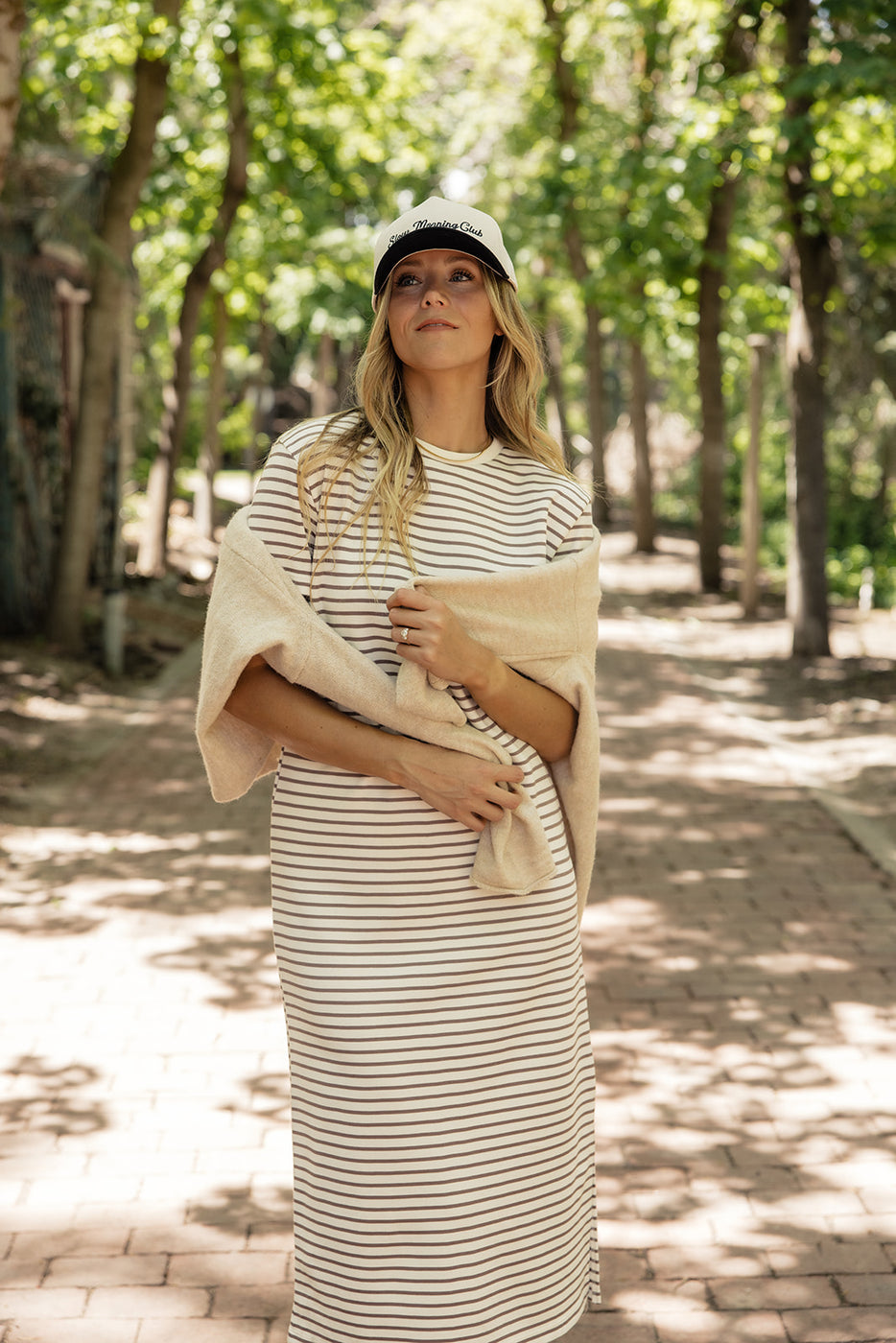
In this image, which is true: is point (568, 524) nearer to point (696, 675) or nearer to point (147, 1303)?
point (147, 1303)

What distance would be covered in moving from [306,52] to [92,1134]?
11.3 meters

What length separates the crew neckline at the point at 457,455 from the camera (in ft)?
8.11

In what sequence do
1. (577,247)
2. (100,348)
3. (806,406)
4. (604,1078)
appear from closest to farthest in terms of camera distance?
(604,1078)
(100,348)
(806,406)
(577,247)

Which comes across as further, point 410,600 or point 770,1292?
point 770,1292

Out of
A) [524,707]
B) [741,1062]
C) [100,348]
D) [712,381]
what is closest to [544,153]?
[712,381]

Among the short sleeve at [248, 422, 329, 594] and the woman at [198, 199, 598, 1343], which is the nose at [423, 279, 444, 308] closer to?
the woman at [198, 199, 598, 1343]

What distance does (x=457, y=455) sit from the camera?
2502 mm

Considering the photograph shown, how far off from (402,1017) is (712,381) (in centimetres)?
1479

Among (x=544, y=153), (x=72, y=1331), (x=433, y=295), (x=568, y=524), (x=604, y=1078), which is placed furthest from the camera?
(x=544, y=153)

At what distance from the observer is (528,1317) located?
8.14ft

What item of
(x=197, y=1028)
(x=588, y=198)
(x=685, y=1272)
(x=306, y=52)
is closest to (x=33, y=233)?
(x=306, y=52)

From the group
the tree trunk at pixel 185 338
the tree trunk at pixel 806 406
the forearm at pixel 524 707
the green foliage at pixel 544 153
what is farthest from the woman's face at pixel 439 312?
the tree trunk at pixel 185 338

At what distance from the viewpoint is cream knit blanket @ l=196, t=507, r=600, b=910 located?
7.41 ft

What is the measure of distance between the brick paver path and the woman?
3.39ft
